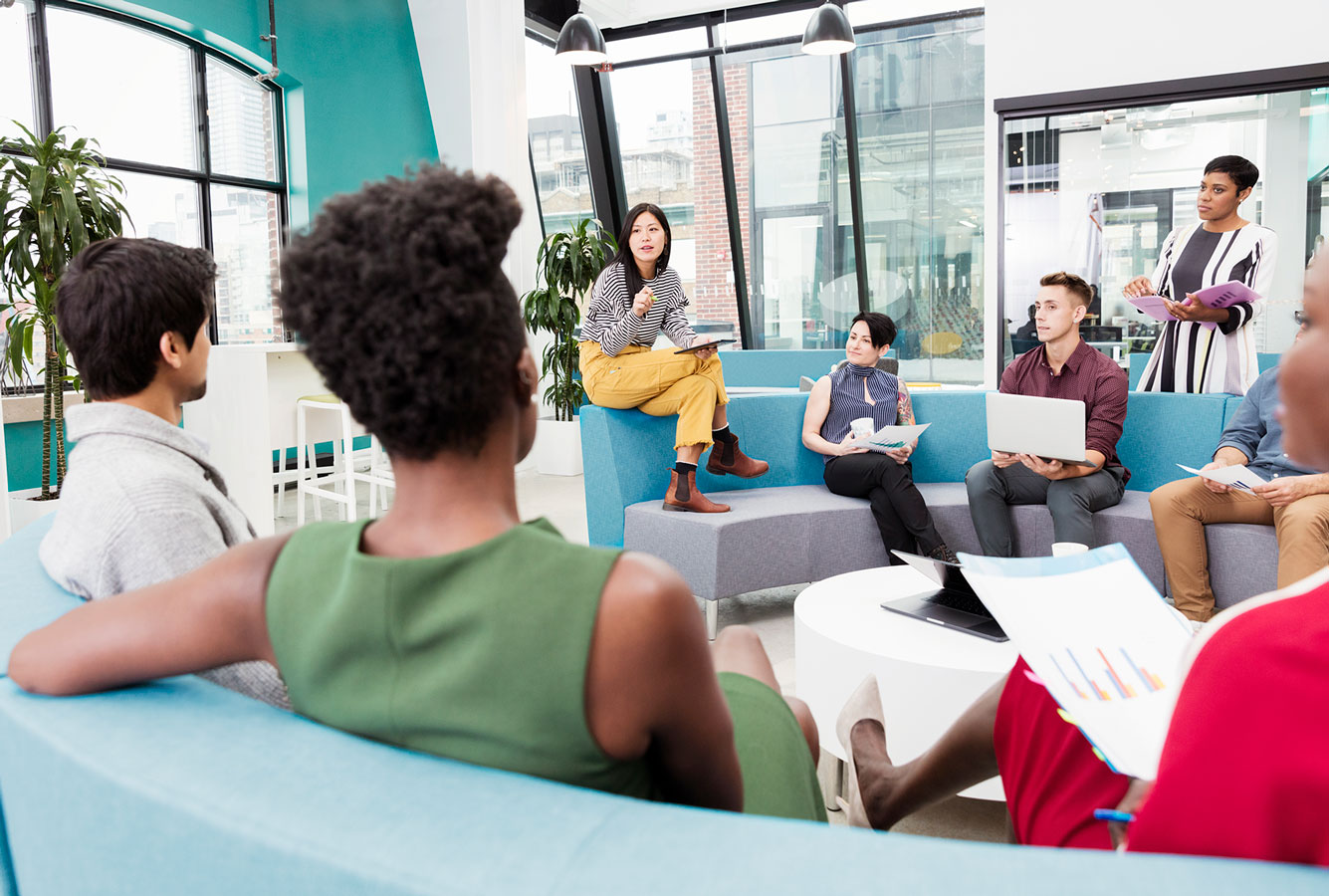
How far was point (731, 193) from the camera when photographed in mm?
8070

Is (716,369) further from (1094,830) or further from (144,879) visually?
(144,879)

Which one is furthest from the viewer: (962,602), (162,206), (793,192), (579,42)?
(793,192)

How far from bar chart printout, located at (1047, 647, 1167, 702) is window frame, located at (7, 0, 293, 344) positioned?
5.05m

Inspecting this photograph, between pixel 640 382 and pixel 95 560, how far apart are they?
2702 millimetres

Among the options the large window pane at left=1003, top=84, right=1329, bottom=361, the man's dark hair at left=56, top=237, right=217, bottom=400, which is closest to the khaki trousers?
the large window pane at left=1003, top=84, right=1329, bottom=361

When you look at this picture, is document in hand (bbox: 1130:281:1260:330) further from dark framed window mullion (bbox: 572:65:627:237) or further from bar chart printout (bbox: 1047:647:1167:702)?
dark framed window mullion (bbox: 572:65:627:237)

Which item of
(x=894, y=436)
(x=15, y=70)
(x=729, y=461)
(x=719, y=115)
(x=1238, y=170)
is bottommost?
(x=729, y=461)

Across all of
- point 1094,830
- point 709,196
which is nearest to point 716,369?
point 1094,830

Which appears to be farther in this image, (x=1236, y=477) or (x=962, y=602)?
(x=1236, y=477)

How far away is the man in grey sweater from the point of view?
1.08 metres

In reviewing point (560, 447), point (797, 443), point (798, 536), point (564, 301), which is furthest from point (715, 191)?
point (798, 536)

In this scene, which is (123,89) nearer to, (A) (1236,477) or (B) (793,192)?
(B) (793,192)

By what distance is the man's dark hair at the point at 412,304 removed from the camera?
0.72 m

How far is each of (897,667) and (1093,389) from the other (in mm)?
2077
